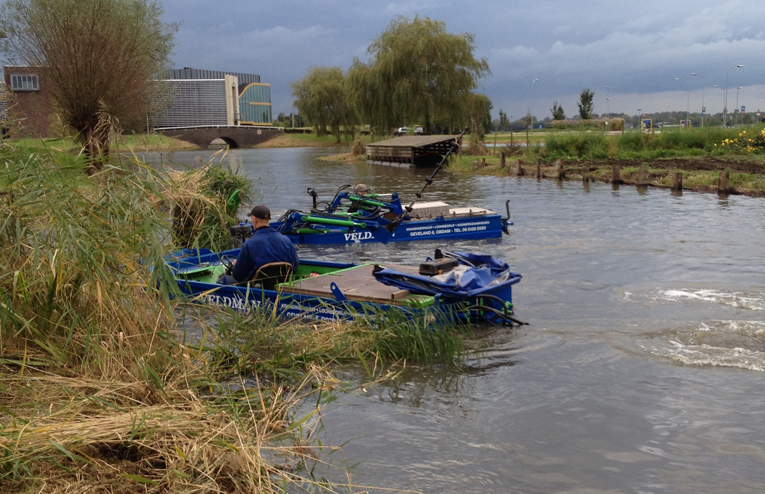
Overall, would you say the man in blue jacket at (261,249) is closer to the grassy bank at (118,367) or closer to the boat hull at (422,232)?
the grassy bank at (118,367)

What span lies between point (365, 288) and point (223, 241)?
6672 millimetres

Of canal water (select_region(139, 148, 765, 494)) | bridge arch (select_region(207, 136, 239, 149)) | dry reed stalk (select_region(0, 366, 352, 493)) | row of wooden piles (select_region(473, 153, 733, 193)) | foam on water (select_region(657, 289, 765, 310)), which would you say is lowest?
canal water (select_region(139, 148, 765, 494))

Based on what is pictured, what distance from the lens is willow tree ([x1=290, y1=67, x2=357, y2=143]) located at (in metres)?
79.6

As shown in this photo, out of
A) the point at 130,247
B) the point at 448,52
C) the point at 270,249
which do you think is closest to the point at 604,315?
the point at 270,249

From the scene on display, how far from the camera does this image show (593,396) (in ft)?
22.5

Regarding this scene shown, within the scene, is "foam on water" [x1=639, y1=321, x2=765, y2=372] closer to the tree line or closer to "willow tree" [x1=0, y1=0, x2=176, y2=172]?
"willow tree" [x1=0, y1=0, x2=176, y2=172]

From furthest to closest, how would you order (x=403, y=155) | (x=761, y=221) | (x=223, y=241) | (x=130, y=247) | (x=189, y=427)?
(x=403, y=155)
(x=761, y=221)
(x=223, y=241)
(x=130, y=247)
(x=189, y=427)

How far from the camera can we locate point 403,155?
4634 cm

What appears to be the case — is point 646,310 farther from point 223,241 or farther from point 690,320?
point 223,241

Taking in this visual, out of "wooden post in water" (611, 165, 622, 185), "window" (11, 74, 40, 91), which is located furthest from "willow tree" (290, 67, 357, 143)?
"wooden post in water" (611, 165, 622, 185)

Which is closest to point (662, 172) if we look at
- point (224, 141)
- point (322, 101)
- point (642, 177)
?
point (642, 177)

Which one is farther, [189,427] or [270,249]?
[270,249]

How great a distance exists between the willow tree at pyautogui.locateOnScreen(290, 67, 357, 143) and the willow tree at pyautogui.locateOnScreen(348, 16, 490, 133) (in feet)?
92.6

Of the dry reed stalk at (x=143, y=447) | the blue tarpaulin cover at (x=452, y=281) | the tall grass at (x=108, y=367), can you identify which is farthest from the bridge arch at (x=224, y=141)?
the dry reed stalk at (x=143, y=447)
